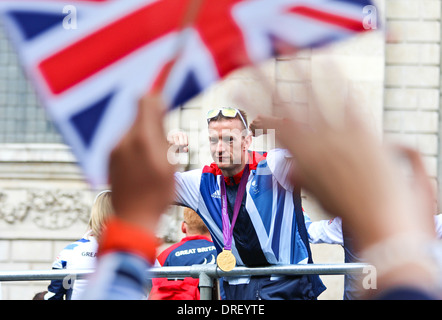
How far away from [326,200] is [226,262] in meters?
2.94

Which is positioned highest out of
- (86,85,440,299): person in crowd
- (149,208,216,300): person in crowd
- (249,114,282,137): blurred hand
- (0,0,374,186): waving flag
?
(0,0,374,186): waving flag

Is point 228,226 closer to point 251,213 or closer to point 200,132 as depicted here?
point 251,213

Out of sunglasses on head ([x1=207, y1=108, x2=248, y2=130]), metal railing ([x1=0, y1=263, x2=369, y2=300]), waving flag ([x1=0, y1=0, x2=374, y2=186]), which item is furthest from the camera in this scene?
sunglasses on head ([x1=207, y1=108, x2=248, y2=130])

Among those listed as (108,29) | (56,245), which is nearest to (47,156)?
(56,245)

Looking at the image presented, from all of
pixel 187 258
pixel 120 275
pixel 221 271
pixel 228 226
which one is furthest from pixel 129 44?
pixel 187 258

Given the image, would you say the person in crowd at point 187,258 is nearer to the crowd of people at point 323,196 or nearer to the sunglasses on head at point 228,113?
the sunglasses on head at point 228,113

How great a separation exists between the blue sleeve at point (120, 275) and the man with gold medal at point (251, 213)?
2933 mm

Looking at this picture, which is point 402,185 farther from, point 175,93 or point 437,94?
point 437,94

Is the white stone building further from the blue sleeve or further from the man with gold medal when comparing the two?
the blue sleeve

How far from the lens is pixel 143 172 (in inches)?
48.4

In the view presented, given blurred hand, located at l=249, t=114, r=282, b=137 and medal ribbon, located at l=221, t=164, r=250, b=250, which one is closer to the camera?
blurred hand, located at l=249, t=114, r=282, b=137

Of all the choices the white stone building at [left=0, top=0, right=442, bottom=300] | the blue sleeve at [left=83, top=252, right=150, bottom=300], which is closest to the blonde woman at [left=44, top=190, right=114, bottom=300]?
the blue sleeve at [left=83, top=252, right=150, bottom=300]

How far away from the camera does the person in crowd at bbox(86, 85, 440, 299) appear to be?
1232mm

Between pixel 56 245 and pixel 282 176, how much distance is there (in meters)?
6.59
